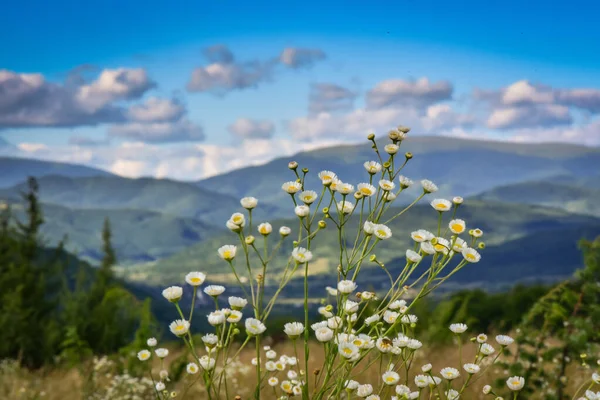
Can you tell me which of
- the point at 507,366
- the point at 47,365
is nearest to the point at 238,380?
the point at 507,366

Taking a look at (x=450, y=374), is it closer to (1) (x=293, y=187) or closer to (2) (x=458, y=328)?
(2) (x=458, y=328)

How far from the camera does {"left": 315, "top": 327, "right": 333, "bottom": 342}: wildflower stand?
1.88 meters

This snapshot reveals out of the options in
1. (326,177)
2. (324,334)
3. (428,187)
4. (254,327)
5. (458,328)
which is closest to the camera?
(254,327)

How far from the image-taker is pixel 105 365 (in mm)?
6488

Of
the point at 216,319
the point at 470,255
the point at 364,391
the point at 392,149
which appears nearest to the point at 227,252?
the point at 216,319

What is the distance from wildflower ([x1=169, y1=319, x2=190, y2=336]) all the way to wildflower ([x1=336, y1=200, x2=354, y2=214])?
74 cm

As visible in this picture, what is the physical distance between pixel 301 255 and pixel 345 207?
12.5 inches

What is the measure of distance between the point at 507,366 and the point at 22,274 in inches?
314

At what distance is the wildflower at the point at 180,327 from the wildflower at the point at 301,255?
1.43 feet

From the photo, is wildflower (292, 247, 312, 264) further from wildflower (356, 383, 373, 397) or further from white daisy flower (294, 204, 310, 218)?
wildflower (356, 383, 373, 397)

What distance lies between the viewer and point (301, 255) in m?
1.97

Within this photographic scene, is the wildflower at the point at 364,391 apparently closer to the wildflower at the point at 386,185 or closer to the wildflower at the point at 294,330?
the wildflower at the point at 294,330

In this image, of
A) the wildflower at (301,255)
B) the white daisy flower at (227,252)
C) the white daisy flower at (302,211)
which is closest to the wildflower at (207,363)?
Answer: the white daisy flower at (227,252)

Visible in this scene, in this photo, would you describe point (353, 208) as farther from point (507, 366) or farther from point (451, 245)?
point (507, 366)
